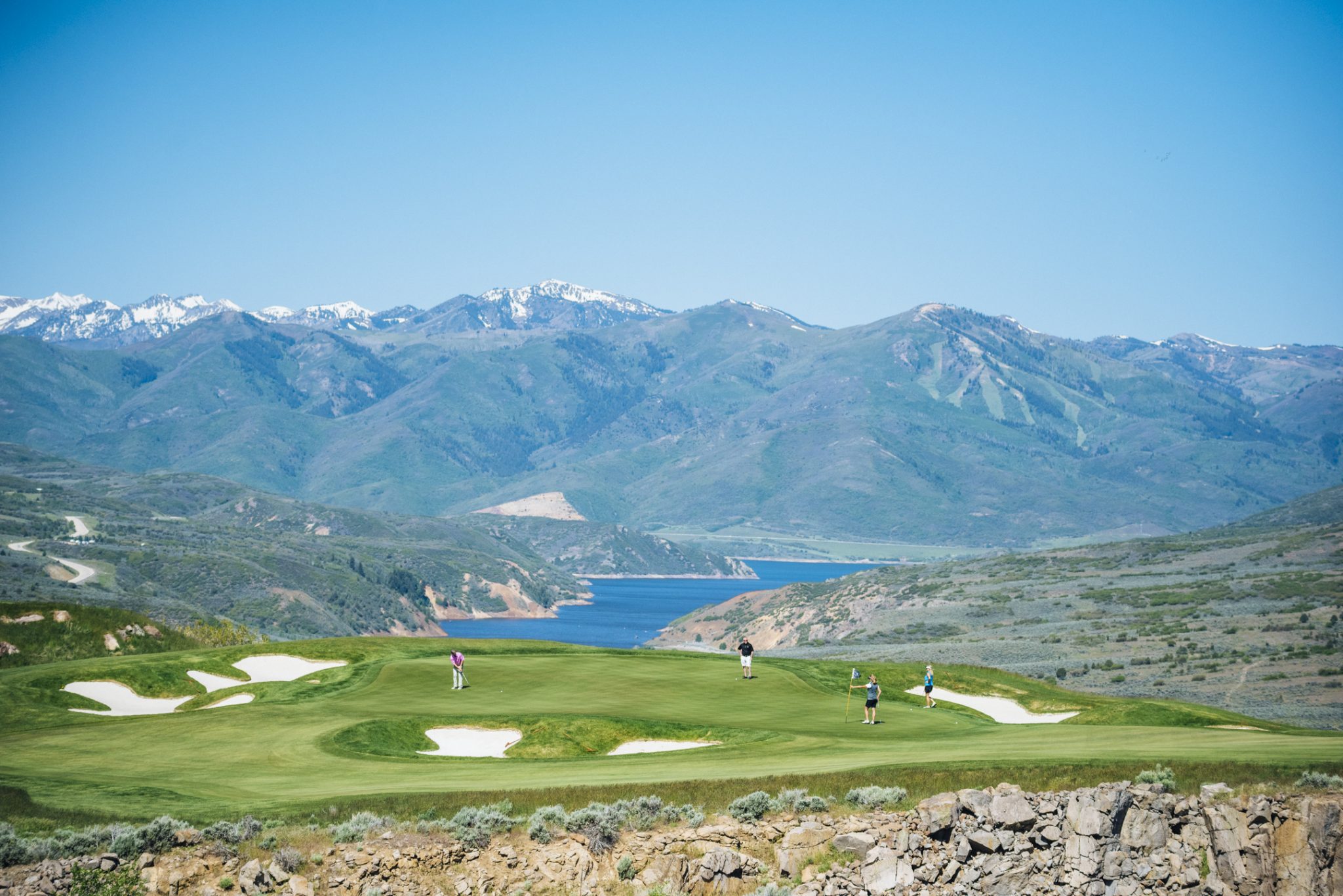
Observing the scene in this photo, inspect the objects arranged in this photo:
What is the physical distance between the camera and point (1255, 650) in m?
78.9

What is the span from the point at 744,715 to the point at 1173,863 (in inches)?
624

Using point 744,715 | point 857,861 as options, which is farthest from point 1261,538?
point 857,861

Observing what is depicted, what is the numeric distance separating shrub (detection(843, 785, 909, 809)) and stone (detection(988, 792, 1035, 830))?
208 cm

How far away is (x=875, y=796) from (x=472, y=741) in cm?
1388

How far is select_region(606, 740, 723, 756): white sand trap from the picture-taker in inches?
1273

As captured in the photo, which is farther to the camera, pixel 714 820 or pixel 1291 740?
pixel 1291 740

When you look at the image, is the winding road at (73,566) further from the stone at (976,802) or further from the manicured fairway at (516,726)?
the stone at (976,802)

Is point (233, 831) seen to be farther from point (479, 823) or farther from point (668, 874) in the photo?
point (668, 874)

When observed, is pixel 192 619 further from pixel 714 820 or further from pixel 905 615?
pixel 714 820

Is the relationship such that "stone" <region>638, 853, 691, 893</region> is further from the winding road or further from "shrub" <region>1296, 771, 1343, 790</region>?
the winding road

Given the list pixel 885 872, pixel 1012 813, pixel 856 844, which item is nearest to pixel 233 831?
pixel 856 844

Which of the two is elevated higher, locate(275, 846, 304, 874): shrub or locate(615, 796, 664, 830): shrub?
locate(615, 796, 664, 830): shrub

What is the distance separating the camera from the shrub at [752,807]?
22906 mm

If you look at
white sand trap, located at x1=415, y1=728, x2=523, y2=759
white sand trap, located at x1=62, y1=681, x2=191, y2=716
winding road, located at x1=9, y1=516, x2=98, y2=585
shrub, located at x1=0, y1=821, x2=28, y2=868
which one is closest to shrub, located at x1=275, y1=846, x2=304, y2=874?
shrub, located at x1=0, y1=821, x2=28, y2=868
